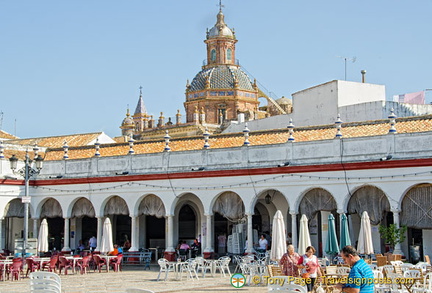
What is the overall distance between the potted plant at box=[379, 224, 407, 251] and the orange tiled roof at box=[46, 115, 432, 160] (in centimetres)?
391

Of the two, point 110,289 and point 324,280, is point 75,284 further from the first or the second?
point 324,280

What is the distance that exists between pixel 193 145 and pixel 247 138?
14.0 ft

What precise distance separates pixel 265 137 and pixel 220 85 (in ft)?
177

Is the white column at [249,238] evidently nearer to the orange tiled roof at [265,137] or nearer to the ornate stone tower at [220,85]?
the orange tiled roof at [265,137]

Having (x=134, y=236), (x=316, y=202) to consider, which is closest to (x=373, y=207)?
(x=316, y=202)

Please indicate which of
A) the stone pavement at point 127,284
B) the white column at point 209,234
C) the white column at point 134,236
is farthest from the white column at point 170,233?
the stone pavement at point 127,284

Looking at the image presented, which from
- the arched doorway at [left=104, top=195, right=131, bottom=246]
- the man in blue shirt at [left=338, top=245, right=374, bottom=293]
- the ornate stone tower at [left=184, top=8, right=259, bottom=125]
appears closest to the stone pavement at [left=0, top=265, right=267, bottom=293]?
the arched doorway at [left=104, top=195, right=131, bottom=246]

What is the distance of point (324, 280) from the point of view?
741 inches

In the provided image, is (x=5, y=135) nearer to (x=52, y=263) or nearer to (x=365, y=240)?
(x=52, y=263)

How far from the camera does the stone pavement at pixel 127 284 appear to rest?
22625 mm

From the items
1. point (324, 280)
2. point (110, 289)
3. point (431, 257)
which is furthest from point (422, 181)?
point (110, 289)

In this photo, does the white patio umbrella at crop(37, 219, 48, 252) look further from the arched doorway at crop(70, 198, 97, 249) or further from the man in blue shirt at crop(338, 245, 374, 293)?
the man in blue shirt at crop(338, 245, 374, 293)

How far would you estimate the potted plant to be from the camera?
91.0ft

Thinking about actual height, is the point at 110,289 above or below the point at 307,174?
below
